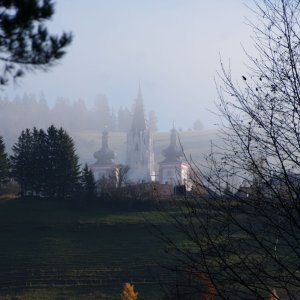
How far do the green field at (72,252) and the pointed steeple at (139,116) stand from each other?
42838 millimetres

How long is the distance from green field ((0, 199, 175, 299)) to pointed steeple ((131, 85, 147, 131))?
1687 inches

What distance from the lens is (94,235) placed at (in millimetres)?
50781

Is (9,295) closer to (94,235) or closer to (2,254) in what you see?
(2,254)

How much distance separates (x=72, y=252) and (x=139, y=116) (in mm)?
58271

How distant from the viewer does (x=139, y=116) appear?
102m

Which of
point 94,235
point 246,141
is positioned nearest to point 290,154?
point 246,141

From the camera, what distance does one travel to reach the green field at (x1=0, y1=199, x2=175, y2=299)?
3584 centimetres

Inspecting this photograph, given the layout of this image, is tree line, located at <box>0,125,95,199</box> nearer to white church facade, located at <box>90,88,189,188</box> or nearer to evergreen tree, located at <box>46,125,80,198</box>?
evergreen tree, located at <box>46,125,80,198</box>

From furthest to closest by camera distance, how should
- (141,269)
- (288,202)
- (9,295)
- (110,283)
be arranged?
(141,269) < (110,283) < (9,295) < (288,202)

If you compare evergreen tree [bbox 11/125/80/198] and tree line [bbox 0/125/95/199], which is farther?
evergreen tree [bbox 11/125/80/198]

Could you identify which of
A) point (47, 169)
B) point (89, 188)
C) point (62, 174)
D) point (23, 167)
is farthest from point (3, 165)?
point (89, 188)

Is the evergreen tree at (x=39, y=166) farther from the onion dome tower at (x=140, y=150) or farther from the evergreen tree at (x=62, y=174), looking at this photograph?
the onion dome tower at (x=140, y=150)

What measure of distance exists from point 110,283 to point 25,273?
17.8 ft

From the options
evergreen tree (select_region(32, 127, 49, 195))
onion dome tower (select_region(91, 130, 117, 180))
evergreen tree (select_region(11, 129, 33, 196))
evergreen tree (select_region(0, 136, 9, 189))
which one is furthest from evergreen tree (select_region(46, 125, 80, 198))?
onion dome tower (select_region(91, 130, 117, 180))
